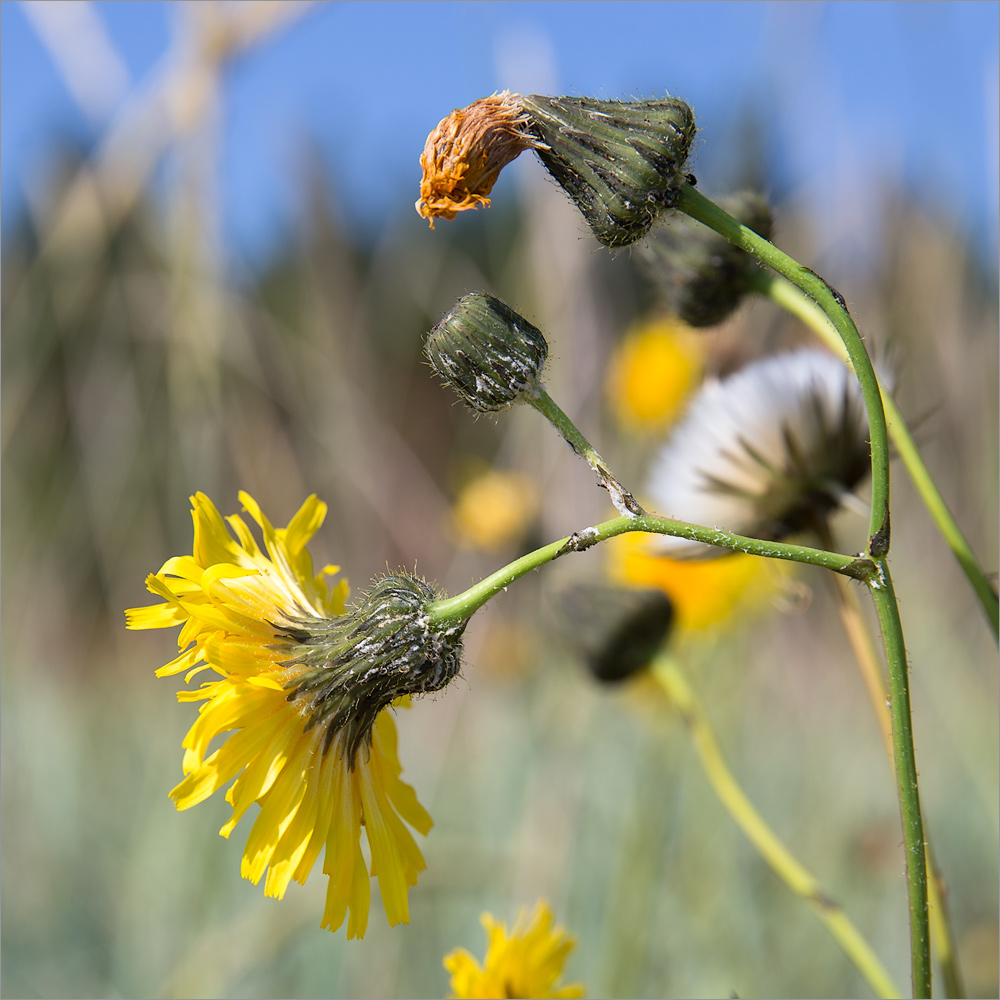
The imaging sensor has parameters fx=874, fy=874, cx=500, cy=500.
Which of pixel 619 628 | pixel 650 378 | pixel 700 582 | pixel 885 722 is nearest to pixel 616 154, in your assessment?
pixel 885 722

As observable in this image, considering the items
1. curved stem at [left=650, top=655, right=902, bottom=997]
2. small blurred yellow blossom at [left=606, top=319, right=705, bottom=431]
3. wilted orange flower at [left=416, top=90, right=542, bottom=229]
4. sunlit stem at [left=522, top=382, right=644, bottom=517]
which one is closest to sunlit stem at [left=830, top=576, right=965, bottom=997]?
curved stem at [left=650, top=655, right=902, bottom=997]

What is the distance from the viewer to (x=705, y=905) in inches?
46.7

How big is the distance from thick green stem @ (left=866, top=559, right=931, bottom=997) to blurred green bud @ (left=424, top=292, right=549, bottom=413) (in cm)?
15

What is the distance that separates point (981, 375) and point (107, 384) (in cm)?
145

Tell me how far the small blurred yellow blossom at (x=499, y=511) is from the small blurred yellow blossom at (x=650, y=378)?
24cm

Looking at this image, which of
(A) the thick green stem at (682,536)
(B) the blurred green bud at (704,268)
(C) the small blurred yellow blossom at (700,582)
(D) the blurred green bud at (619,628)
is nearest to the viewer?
(A) the thick green stem at (682,536)

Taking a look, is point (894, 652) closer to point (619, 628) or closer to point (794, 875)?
point (794, 875)

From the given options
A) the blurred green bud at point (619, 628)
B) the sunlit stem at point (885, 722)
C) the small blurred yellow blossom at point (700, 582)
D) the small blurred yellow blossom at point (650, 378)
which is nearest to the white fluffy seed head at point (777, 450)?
the sunlit stem at point (885, 722)

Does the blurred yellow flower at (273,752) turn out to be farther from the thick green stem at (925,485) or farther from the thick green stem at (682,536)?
the thick green stem at (925,485)

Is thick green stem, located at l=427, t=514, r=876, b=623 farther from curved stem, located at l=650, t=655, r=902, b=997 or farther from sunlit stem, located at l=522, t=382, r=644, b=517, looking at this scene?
curved stem, located at l=650, t=655, r=902, b=997

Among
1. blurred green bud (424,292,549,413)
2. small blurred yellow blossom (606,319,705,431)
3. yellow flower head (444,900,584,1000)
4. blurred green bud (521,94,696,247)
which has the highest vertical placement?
small blurred yellow blossom (606,319,705,431)

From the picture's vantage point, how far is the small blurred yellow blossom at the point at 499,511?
4.55 feet

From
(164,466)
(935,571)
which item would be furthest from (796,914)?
(164,466)

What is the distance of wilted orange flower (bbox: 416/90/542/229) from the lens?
Answer: 1.12 ft
